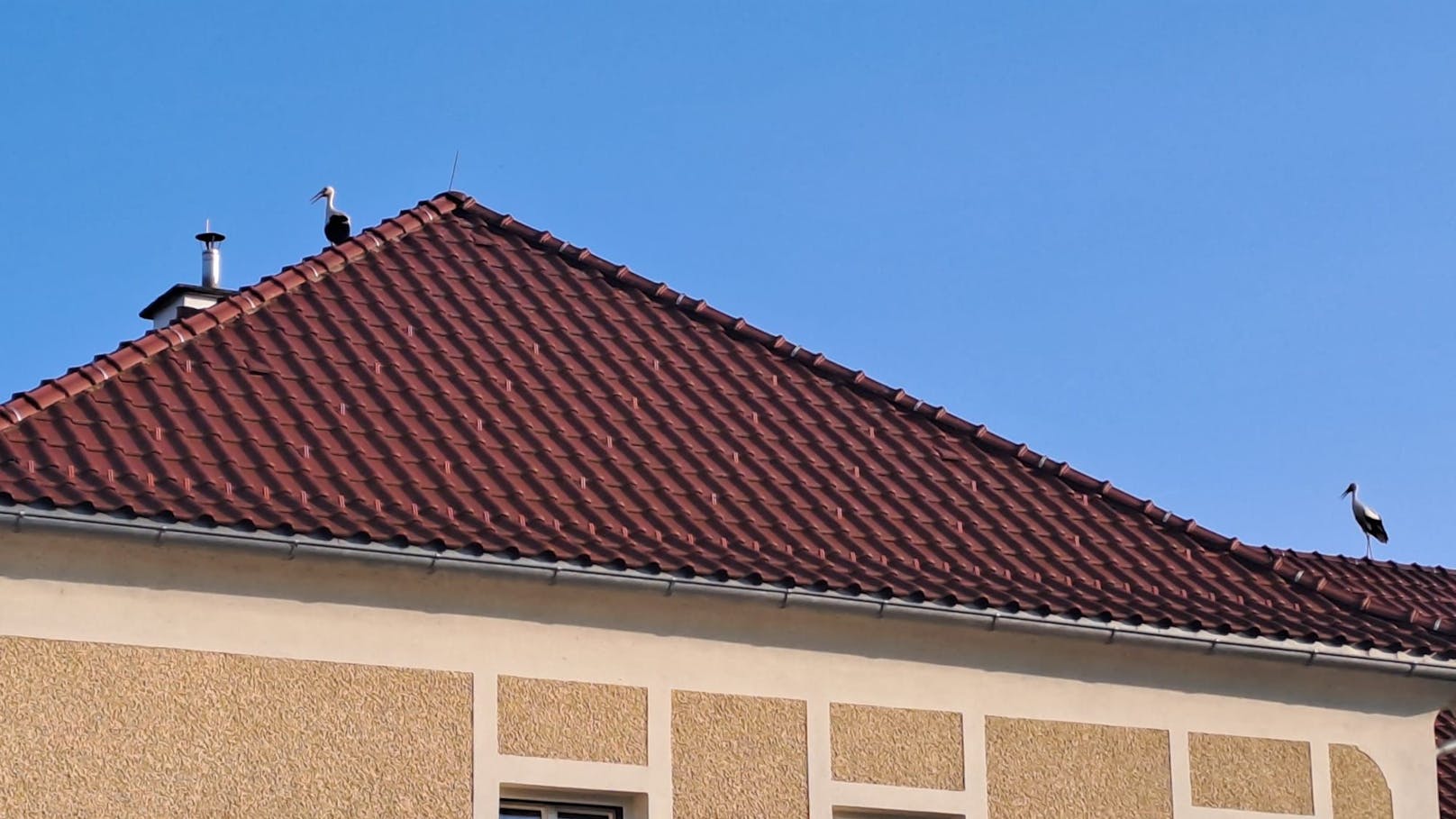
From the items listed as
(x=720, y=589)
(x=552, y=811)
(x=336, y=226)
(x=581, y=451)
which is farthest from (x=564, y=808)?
(x=336, y=226)

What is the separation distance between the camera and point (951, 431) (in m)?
17.1

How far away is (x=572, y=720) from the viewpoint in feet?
45.3

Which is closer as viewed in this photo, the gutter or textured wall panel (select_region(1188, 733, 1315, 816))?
the gutter

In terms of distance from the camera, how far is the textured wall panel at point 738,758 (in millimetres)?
14047

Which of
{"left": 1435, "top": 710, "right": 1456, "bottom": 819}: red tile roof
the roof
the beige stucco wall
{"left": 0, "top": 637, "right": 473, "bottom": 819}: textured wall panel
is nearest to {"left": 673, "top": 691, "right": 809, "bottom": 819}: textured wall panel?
the beige stucco wall

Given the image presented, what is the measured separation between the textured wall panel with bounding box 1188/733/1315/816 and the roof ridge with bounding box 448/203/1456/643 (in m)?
1.11

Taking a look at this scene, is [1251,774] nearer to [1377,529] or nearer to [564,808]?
[564,808]

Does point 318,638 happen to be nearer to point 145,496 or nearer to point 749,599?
point 145,496

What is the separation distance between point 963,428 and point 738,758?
12.1ft

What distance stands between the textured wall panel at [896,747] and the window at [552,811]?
52.4 inches

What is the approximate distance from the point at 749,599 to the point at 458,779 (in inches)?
73.8

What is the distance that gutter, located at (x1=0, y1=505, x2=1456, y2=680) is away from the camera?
41.5 feet

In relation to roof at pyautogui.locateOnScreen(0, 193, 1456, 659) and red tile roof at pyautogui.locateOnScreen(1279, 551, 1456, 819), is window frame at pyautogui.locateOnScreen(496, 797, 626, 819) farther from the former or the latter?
red tile roof at pyautogui.locateOnScreen(1279, 551, 1456, 819)

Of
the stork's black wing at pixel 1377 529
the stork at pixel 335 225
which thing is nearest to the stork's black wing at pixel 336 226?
the stork at pixel 335 225
